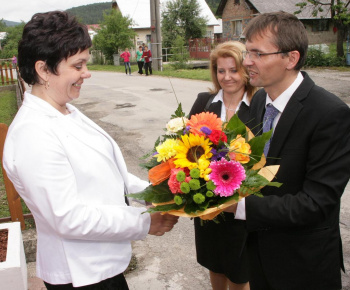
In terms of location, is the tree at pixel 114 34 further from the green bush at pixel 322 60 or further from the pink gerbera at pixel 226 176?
the pink gerbera at pixel 226 176

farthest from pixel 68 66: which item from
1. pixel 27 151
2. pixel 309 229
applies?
pixel 309 229

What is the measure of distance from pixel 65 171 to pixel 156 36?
23386 millimetres

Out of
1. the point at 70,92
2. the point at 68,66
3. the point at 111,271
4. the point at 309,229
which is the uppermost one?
the point at 68,66

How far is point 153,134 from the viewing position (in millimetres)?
8734

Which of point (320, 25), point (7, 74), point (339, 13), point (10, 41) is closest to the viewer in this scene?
point (7, 74)

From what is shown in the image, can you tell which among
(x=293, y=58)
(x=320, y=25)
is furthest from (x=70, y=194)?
(x=320, y=25)

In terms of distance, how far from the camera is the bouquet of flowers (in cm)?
165

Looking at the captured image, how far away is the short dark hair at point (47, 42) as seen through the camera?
1808 mm

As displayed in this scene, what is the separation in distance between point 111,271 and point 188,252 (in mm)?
2087

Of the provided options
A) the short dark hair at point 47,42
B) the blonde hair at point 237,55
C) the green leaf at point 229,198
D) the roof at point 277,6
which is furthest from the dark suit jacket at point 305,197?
the roof at point 277,6

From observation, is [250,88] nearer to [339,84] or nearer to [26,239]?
[26,239]

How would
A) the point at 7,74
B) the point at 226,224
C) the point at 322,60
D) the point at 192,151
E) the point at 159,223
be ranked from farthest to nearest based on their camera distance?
the point at 322,60 < the point at 7,74 < the point at 226,224 < the point at 159,223 < the point at 192,151

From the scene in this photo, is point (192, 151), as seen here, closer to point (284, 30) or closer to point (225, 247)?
point (284, 30)

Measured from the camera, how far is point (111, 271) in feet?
6.45
